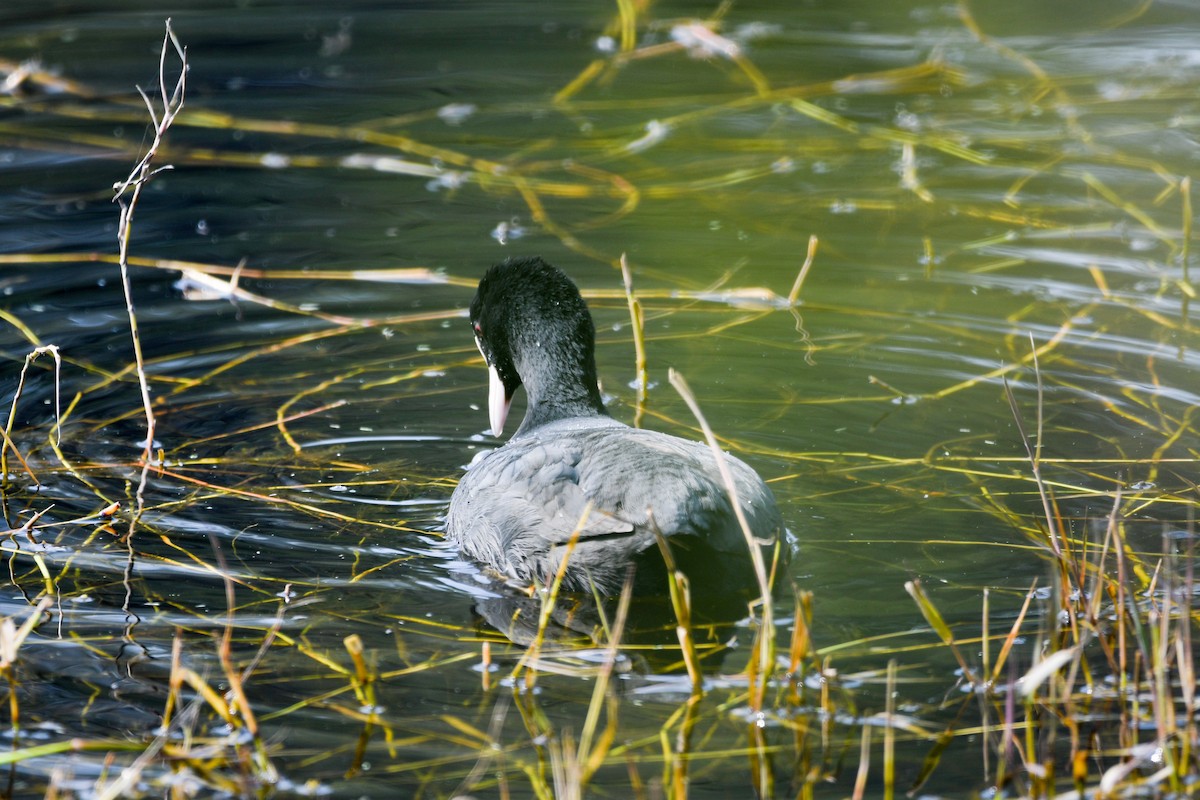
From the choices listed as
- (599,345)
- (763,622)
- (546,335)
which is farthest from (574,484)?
(599,345)

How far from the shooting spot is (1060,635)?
10.00 ft

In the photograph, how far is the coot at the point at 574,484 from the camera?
9.89 feet

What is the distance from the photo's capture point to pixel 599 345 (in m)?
5.09

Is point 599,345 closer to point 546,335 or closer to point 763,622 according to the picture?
point 546,335

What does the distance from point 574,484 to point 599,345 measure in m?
1.94

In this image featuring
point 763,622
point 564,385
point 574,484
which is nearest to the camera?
point 763,622

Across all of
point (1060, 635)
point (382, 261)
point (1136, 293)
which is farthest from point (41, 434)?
point (1136, 293)

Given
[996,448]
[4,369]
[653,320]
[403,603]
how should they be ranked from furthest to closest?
[653,320] < [4,369] < [996,448] < [403,603]

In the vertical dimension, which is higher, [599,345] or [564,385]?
[564,385]

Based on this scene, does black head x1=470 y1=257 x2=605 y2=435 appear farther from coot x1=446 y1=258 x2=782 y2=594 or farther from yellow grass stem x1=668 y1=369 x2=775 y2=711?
yellow grass stem x1=668 y1=369 x2=775 y2=711

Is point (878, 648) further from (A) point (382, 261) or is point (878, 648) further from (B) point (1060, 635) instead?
(A) point (382, 261)

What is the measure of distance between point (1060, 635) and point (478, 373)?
2.28m

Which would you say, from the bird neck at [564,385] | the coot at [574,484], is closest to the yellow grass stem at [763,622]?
the coot at [574,484]

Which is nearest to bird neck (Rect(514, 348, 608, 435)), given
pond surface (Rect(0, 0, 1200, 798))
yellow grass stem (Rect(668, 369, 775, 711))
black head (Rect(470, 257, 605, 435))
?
black head (Rect(470, 257, 605, 435))
